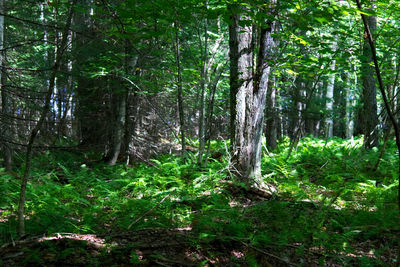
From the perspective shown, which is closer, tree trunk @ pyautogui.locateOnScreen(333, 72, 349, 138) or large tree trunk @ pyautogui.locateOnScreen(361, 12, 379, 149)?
large tree trunk @ pyautogui.locateOnScreen(361, 12, 379, 149)

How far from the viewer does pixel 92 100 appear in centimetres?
888

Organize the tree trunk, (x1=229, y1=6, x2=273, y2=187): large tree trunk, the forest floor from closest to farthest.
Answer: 1. the forest floor
2. (x1=229, y1=6, x2=273, y2=187): large tree trunk
3. the tree trunk

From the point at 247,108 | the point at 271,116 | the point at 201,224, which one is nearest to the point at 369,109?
the point at 271,116

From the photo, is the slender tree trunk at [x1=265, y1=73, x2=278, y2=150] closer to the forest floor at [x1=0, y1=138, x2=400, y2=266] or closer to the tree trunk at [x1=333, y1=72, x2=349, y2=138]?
the tree trunk at [x1=333, y1=72, x2=349, y2=138]

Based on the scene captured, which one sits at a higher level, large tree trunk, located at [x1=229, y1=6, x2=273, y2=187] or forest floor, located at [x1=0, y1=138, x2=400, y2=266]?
large tree trunk, located at [x1=229, y1=6, x2=273, y2=187]

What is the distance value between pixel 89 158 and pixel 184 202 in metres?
5.73

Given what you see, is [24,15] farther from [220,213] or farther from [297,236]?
[297,236]

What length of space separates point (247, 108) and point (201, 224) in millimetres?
2899

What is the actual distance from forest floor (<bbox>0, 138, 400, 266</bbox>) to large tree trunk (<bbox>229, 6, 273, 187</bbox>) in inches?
18.5

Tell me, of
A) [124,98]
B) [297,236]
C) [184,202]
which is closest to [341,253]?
[297,236]

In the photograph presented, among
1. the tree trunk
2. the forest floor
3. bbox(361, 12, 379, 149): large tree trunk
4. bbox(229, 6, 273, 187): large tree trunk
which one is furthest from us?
the tree trunk

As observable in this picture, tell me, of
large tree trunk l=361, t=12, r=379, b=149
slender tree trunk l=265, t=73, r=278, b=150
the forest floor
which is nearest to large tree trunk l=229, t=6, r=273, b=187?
the forest floor

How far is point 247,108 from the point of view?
5586 mm

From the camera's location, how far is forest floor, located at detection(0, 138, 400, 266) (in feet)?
8.57
